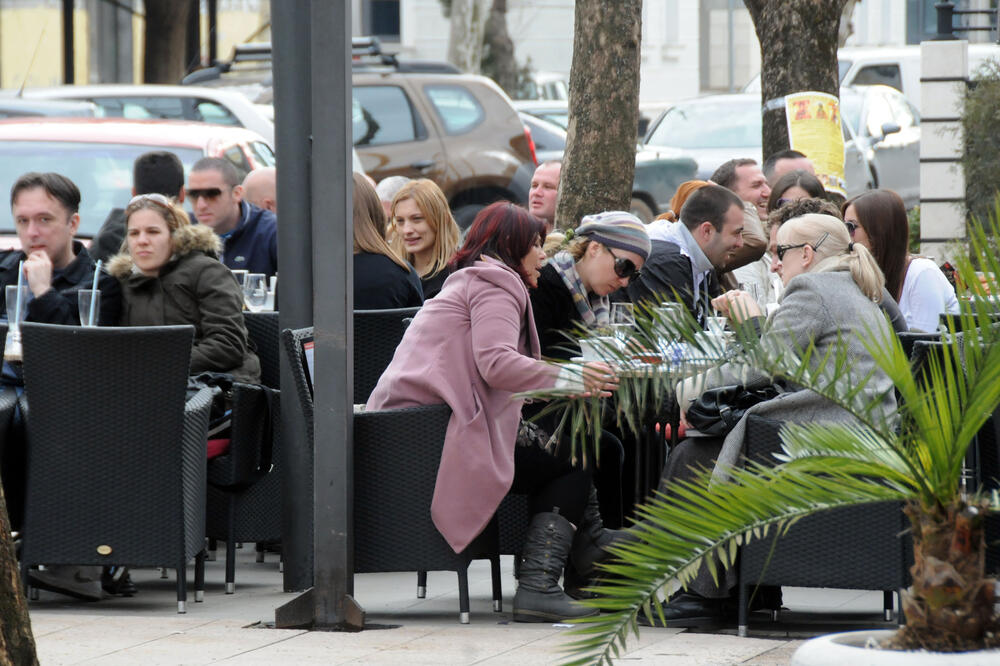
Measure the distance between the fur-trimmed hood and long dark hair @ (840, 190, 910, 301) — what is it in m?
2.73

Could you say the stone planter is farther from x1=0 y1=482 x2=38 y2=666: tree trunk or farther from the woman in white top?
the woman in white top

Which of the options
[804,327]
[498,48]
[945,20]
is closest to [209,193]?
[804,327]

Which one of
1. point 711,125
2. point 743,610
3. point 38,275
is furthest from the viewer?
point 711,125

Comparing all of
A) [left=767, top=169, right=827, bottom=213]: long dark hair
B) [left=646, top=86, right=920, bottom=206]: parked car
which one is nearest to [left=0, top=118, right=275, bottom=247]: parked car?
[left=767, top=169, right=827, bottom=213]: long dark hair

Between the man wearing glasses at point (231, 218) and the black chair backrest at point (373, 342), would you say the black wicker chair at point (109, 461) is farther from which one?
the man wearing glasses at point (231, 218)

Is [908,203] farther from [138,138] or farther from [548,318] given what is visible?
[548,318]

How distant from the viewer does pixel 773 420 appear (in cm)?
583

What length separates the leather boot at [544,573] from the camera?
6.21 meters

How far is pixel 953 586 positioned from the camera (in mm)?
3939

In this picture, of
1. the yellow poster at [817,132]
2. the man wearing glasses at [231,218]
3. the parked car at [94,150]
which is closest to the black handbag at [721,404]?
the man wearing glasses at [231,218]

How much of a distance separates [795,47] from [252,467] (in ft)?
18.5

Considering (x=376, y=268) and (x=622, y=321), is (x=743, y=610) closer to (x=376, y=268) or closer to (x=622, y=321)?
(x=622, y=321)

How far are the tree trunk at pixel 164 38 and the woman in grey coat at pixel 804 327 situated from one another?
79.3ft

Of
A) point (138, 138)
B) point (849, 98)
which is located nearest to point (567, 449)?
point (138, 138)
